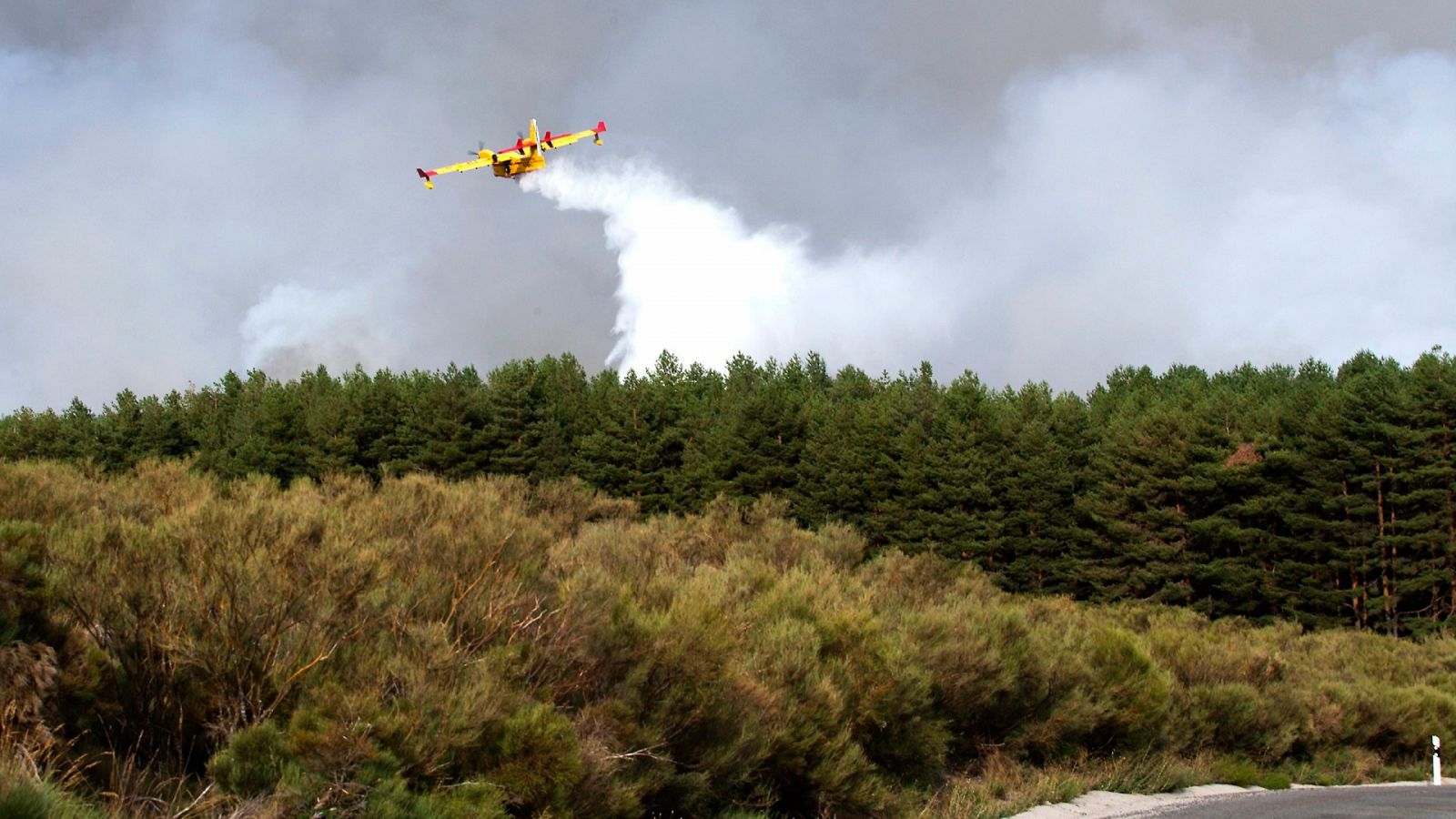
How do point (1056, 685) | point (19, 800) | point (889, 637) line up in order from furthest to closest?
point (1056, 685), point (889, 637), point (19, 800)

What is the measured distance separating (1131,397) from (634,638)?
251 ft

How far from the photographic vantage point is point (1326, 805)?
15172 mm

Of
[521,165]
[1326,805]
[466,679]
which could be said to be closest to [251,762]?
[466,679]

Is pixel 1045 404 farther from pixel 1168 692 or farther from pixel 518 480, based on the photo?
pixel 1168 692

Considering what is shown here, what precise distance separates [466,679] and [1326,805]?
12560mm

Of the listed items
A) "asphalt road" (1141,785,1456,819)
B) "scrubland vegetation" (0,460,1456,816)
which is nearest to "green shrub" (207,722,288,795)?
"scrubland vegetation" (0,460,1456,816)

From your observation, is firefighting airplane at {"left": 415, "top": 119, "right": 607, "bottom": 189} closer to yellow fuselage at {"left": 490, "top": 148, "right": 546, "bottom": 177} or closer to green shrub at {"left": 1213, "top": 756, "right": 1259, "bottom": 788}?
yellow fuselage at {"left": 490, "top": 148, "right": 546, "bottom": 177}

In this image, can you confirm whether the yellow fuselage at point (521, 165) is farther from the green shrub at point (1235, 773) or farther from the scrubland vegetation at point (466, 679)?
the green shrub at point (1235, 773)

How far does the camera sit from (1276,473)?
54.6 metres

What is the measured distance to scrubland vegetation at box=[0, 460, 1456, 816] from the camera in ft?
22.5

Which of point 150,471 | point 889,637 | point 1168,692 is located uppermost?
point 150,471

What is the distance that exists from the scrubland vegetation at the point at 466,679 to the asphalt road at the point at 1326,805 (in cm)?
129

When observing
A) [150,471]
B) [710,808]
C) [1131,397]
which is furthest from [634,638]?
[1131,397]

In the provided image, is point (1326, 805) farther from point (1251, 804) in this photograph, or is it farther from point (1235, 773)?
point (1235, 773)
